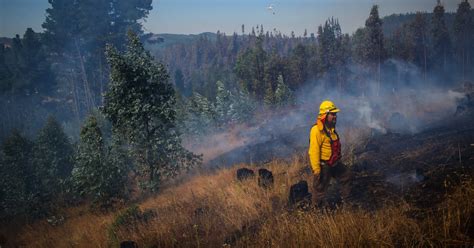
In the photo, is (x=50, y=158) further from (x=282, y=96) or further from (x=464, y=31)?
(x=464, y=31)

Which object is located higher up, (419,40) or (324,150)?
(419,40)

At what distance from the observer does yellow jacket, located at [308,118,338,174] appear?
20.1ft

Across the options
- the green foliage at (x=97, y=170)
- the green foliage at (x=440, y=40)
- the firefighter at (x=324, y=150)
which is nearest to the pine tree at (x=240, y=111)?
the green foliage at (x=97, y=170)

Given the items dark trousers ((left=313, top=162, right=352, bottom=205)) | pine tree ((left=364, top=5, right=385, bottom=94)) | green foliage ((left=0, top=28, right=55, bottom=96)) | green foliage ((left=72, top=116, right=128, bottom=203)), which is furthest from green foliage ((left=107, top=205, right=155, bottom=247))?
green foliage ((left=0, top=28, right=55, bottom=96))

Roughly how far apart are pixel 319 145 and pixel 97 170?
9732 mm

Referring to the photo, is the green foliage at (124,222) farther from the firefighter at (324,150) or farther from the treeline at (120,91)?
the firefighter at (324,150)

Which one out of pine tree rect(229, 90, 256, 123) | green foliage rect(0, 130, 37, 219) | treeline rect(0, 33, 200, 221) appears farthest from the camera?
pine tree rect(229, 90, 256, 123)

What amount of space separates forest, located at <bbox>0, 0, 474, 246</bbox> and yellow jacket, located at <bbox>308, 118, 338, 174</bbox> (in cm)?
580

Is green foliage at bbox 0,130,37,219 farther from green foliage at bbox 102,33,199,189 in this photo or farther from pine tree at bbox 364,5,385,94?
pine tree at bbox 364,5,385,94

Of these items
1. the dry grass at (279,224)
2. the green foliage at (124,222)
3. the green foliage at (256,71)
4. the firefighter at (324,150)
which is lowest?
the green foliage at (124,222)

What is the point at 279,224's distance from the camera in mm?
4676

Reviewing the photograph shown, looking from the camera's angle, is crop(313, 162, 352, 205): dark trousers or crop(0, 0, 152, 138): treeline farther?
crop(0, 0, 152, 138): treeline

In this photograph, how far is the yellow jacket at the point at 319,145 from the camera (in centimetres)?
612

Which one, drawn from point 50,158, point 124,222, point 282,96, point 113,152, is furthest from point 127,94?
point 282,96
